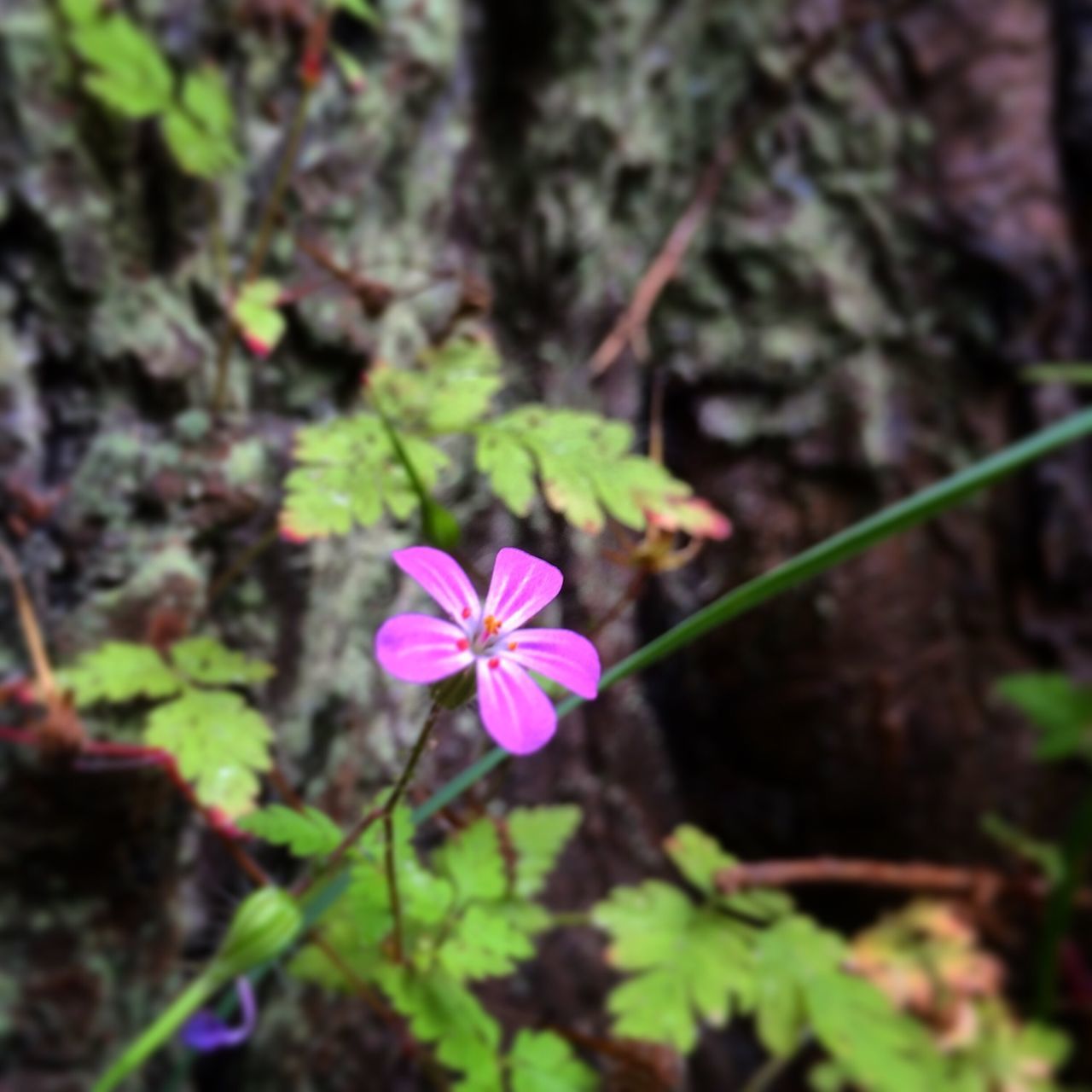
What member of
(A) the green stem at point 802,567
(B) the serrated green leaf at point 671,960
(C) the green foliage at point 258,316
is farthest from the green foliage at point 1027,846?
(C) the green foliage at point 258,316

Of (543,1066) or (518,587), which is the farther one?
(543,1066)

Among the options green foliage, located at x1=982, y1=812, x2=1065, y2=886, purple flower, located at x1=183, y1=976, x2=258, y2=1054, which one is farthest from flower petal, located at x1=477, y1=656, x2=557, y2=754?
green foliage, located at x1=982, y1=812, x2=1065, y2=886

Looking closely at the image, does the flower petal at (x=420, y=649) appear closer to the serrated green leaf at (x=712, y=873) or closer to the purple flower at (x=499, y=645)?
the purple flower at (x=499, y=645)

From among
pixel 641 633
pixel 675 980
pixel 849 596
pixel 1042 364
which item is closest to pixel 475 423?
pixel 641 633

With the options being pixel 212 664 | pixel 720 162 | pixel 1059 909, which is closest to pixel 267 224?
pixel 212 664

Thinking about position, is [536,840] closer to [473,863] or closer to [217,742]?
[473,863]

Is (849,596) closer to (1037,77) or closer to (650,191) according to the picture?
(650,191)
